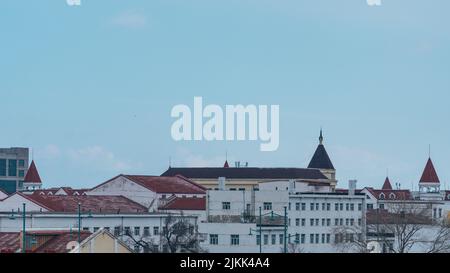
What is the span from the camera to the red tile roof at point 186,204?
27.0 meters

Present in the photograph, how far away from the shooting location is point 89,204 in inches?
992

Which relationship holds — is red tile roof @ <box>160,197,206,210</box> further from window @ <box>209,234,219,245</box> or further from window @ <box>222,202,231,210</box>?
window @ <box>209,234,219,245</box>

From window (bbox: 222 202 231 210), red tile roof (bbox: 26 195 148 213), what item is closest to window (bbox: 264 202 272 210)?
window (bbox: 222 202 231 210)

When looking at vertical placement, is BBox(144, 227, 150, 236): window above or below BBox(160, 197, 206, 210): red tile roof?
below

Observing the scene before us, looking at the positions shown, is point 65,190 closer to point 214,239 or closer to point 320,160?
point 214,239

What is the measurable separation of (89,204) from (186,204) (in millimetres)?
2919

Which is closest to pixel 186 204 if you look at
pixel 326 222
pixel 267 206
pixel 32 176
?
pixel 267 206

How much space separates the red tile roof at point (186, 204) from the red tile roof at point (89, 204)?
591 millimetres

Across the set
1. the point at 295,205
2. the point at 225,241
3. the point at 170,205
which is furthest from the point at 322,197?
the point at 225,241

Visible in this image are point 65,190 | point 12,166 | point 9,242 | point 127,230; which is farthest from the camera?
point 12,166

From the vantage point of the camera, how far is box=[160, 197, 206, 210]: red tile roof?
88.4ft

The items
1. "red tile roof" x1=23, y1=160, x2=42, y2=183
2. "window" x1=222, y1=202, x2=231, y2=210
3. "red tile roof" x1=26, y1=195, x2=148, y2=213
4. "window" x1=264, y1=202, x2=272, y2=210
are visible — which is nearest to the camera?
"red tile roof" x1=26, y1=195, x2=148, y2=213

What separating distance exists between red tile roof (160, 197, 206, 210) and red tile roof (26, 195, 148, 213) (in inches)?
23.3
